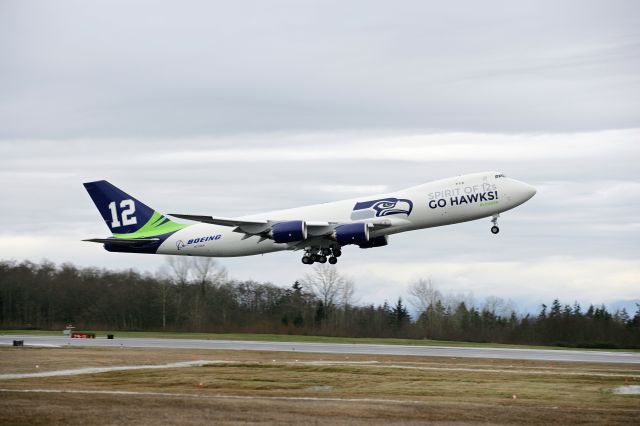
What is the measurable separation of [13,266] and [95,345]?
5571cm

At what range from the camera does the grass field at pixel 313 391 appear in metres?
25.7

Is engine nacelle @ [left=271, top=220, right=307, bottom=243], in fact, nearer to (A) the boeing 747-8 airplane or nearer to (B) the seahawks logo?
(A) the boeing 747-8 airplane

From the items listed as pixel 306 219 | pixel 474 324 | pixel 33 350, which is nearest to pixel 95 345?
pixel 33 350

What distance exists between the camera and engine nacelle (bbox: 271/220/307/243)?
56.0 metres

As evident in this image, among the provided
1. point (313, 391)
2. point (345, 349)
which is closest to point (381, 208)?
point (345, 349)

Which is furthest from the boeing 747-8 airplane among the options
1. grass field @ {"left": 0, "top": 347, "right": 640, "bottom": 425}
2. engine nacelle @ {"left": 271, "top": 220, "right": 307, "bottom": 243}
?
grass field @ {"left": 0, "top": 347, "right": 640, "bottom": 425}

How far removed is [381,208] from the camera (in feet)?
185

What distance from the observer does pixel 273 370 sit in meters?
40.2

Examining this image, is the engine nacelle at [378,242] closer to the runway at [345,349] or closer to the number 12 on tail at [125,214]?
the runway at [345,349]

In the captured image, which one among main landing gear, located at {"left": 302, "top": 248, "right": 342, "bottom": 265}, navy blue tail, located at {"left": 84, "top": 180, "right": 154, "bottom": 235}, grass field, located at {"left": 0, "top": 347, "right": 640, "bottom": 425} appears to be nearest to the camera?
grass field, located at {"left": 0, "top": 347, "right": 640, "bottom": 425}

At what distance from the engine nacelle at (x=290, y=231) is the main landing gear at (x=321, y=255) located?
13.5 feet

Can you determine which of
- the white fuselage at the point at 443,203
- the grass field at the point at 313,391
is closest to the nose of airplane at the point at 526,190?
the white fuselage at the point at 443,203

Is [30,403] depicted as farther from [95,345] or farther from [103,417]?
[95,345]

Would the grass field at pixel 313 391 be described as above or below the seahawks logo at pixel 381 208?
below
